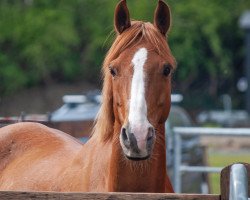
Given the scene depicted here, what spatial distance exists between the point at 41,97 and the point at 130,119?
40259mm

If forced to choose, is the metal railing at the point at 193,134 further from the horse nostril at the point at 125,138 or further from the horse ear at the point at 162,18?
the horse nostril at the point at 125,138

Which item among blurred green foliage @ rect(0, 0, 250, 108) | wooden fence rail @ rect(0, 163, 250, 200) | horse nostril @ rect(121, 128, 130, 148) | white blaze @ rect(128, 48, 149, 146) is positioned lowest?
wooden fence rail @ rect(0, 163, 250, 200)

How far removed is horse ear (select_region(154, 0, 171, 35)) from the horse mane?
131 millimetres

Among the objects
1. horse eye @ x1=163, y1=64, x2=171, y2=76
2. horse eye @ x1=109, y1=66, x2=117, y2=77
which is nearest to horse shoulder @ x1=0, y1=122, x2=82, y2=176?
horse eye @ x1=109, y1=66, x2=117, y2=77

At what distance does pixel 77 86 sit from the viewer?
48406 mm

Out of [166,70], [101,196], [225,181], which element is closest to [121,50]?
[166,70]

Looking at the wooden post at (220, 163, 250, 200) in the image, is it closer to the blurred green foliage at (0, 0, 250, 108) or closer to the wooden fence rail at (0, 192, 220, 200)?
the wooden fence rail at (0, 192, 220, 200)

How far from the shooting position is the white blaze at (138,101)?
18.9 ft

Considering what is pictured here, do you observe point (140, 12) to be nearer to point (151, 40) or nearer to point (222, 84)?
point (222, 84)

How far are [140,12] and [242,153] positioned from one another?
21664mm

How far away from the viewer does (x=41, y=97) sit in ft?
151

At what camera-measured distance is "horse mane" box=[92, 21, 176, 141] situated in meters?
6.43

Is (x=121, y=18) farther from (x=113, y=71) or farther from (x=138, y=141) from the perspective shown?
(x=138, y=141)

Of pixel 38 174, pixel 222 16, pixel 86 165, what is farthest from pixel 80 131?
pixel 222 16
